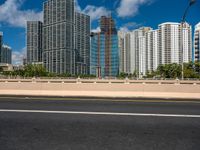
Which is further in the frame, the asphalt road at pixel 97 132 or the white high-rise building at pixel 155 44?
the white high-rise building at pixel 155 44

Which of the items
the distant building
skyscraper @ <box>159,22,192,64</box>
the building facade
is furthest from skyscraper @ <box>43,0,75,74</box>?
skyscraper @ <box>159,22,192,64</box>

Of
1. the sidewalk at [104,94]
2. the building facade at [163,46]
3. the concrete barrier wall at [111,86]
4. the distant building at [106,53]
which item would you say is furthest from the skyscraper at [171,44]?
the sidewalk at [104,94]

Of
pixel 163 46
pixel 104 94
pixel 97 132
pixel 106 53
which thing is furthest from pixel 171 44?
pixel 97 132

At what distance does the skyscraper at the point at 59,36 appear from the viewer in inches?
7013

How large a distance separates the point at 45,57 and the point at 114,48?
171 ft

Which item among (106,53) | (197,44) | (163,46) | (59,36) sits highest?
(59,36)

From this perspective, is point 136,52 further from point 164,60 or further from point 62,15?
point 62,15

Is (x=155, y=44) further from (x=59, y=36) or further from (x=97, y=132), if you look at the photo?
(x=97, y=132)

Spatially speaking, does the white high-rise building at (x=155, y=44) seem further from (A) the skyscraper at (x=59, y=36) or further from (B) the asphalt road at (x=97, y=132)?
(B) the asphalt road at (x=97, y=132)

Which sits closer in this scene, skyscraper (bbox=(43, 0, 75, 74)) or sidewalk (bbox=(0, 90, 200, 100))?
sidewalk (bbox=(0, 90, 200, 100))

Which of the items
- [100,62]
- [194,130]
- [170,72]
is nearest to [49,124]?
[194,130]

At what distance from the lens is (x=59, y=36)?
18300 cm

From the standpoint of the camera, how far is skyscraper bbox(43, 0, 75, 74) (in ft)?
584

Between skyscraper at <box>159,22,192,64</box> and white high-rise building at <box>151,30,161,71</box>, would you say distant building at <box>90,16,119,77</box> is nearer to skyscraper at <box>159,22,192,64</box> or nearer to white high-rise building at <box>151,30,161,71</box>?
white high-rise building at <box>151,30,161,71</box>
